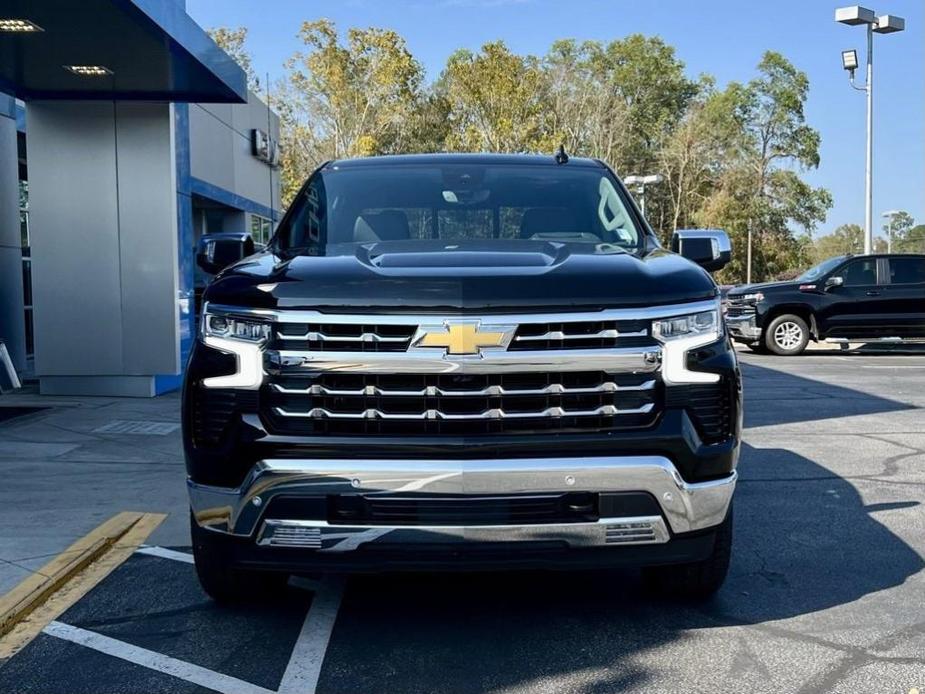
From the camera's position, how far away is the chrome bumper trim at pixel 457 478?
3.42 metres

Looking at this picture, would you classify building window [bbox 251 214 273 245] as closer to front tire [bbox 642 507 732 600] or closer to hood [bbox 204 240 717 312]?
hood [bbox 204 240 717 312]

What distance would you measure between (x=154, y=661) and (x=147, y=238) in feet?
30.3

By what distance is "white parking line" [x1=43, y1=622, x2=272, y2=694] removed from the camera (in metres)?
3.49

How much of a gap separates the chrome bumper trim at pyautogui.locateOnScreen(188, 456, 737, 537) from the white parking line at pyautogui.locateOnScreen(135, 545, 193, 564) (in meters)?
1.70

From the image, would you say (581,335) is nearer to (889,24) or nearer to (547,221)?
(547,221)

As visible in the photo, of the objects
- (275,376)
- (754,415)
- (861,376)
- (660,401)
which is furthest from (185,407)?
(861,376)

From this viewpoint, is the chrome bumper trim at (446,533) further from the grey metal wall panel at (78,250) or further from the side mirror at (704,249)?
the grey metal wall panel at (78,250)

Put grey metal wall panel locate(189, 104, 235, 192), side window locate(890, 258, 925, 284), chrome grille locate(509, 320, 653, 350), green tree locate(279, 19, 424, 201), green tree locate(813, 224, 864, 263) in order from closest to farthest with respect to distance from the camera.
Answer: chrome grille locate(509, 320, 653, 350)
grey metal wall panel locate(189, 104, 235, 192)
side window locate(890, 258, 925, 284)
green tree locate(279, 19, 424, 201)
green tree locate(813, 224, 864, 263)

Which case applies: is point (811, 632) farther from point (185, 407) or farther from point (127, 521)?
point (127, 521)

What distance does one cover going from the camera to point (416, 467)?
343 centimetres

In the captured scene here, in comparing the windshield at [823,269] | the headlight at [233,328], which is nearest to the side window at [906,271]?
the windshield at [823,269]

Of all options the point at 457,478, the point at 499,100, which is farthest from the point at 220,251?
the point at 499,100

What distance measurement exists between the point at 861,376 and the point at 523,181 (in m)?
10.6

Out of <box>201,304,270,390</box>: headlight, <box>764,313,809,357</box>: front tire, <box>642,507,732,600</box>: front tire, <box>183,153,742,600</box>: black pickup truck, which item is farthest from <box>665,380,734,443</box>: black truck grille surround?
<box>764,313,809,357</box>: front tire
